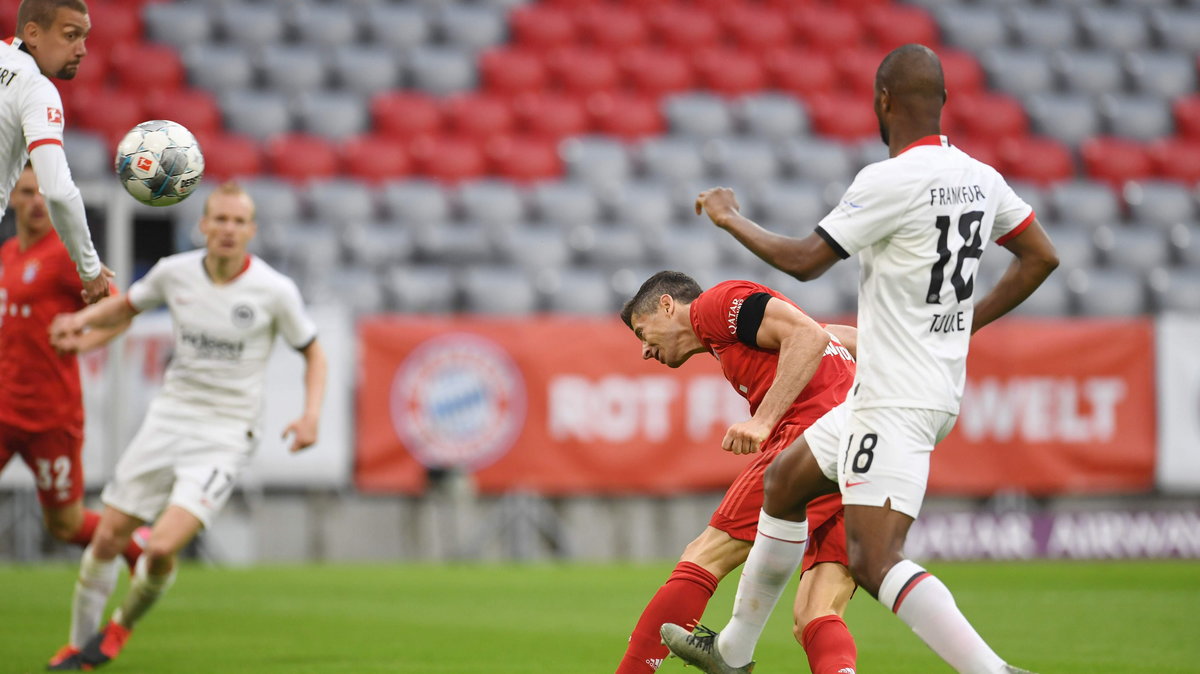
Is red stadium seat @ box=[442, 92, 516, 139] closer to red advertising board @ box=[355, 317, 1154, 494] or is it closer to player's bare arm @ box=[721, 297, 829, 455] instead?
red advertising board @ box=[355, 317, 1154, 494]

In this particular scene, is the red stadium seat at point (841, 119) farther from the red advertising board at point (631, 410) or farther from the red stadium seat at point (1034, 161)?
the red advertising board at point (631, 410)

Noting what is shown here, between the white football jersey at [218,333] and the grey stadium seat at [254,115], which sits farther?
the grey stadium seat at [254,115]

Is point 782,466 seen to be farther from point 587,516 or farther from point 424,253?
point 424,253

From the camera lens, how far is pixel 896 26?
66.7 feet

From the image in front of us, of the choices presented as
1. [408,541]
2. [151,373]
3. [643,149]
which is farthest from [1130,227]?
[151,373]

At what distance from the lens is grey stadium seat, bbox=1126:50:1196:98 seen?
2031 centimetres

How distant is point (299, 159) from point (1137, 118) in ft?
35.9

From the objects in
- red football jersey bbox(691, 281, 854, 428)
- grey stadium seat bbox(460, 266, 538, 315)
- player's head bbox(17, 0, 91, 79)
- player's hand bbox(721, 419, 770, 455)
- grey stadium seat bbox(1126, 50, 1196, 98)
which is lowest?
player's hand bbox(721, 419, 770, 455)

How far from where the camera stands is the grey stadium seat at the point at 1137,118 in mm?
19703

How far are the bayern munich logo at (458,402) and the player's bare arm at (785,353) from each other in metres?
8.37

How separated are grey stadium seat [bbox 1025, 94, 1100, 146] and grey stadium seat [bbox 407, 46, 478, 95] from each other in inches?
296

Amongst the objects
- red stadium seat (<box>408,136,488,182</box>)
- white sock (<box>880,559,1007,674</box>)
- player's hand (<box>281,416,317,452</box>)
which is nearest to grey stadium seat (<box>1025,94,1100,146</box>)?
red stadium seat (<box>408,136,488,182</box>)

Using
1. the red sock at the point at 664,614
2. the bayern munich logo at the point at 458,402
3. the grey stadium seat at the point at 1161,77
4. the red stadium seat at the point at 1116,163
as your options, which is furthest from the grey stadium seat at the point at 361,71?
the red sock at the point at 664,614

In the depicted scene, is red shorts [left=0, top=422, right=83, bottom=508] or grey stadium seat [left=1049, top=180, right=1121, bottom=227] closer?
red shorts [left=0, top=422, right=83, bottom=508]
